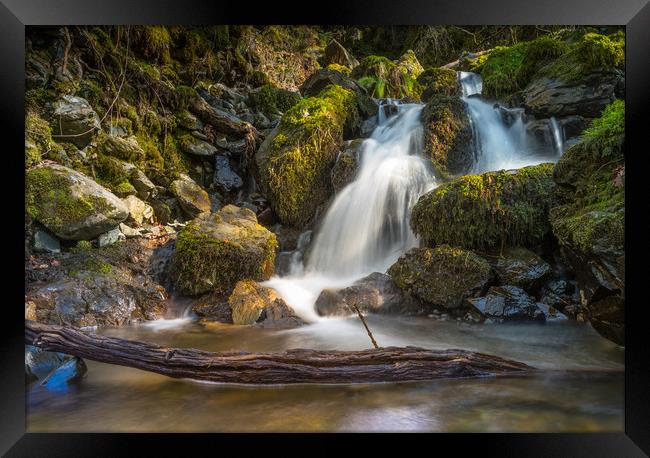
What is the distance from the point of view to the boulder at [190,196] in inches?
212

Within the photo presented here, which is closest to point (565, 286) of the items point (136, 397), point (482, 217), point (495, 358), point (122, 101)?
point (482, 217)

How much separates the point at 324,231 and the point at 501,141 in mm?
2805

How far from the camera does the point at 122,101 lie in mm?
5359

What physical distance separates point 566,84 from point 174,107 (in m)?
5.86

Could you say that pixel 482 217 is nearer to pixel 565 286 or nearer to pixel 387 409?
pixel 565 286

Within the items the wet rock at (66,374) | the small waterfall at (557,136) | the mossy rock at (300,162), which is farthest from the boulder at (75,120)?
the small waterfall at (557,136)

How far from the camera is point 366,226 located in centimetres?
479

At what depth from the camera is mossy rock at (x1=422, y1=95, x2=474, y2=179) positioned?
5.19 metres

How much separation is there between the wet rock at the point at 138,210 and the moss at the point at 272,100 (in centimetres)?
329

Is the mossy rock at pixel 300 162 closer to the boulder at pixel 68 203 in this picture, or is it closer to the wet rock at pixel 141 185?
the wet rock at pixel 141 185

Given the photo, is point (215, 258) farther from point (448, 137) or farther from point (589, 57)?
point (589, 57)

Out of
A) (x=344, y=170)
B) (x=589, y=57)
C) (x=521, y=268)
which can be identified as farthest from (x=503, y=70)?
(x=521, y=268)

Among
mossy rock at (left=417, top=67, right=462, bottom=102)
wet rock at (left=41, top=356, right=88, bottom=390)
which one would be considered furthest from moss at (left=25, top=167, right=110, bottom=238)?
mossy rock at (left=417, top=67, right=462, bottom=102)
